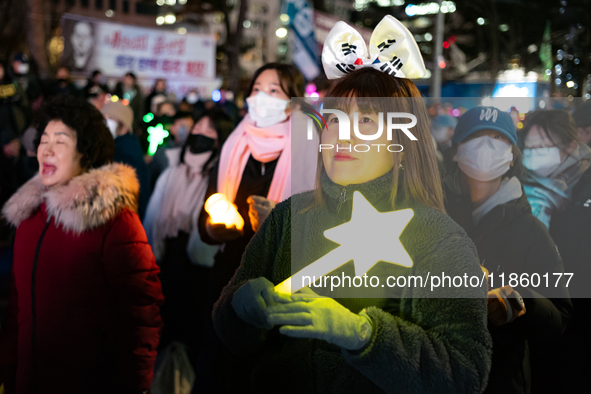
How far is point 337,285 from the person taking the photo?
1563mm

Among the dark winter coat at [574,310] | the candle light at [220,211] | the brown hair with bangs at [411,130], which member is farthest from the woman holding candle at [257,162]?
the dark winter coat at [574,310]

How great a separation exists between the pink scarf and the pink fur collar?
2.15 feet

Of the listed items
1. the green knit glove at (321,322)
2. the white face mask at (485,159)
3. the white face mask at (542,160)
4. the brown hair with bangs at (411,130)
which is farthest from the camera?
the white face mask at (542,160)

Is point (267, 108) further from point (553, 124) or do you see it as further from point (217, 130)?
point (553, 124)

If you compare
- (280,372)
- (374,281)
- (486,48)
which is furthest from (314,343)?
(486,48)

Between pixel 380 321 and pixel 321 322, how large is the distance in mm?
183

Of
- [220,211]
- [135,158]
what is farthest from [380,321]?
[135,158]

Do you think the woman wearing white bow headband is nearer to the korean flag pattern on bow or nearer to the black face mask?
the korean flag pattern on bow

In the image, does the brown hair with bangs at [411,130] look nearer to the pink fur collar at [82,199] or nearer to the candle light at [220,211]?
the candle light at [220,211]

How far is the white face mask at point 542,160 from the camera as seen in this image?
7.31 ft

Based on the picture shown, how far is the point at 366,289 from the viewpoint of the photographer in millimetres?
1541

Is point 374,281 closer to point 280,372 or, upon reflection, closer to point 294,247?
point 294,247

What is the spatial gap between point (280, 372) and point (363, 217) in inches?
23.5

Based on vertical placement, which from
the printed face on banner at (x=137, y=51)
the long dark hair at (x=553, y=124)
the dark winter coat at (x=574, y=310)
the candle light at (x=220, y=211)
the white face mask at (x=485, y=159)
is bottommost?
the dark winter coat at (x=574, y=310)
